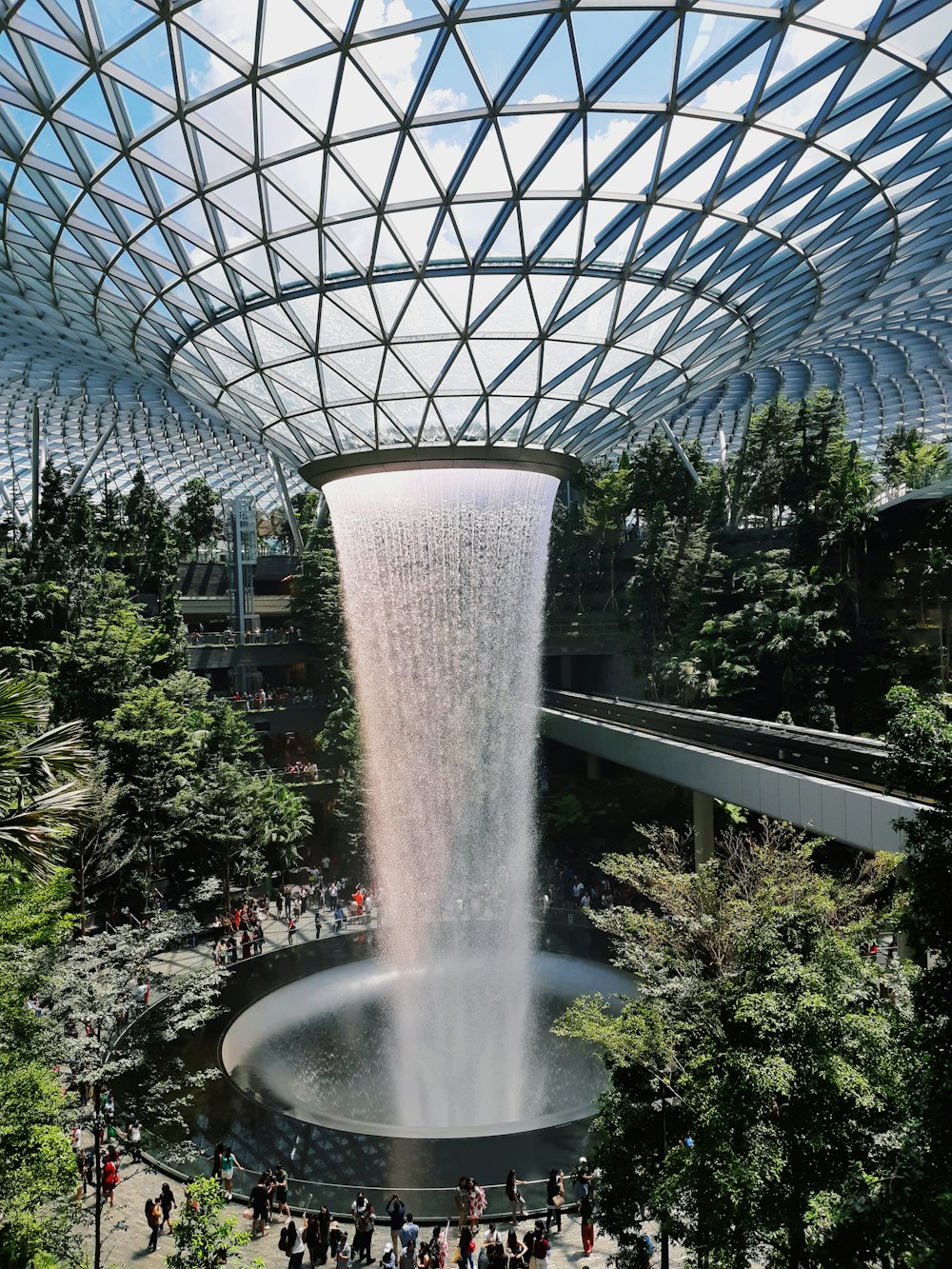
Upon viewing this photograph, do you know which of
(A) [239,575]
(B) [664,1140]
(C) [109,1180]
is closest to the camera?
(B) [664,1140]

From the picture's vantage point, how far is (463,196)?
73.6 ft

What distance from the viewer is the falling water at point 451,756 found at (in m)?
26.4

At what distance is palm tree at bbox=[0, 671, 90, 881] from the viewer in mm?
10719

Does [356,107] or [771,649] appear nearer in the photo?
[356,107]

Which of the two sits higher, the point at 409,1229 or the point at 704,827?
the point at 704,827

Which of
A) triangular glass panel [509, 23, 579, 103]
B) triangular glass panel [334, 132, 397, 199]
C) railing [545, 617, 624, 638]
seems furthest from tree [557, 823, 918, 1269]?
railing [545, 617, 624, 638]

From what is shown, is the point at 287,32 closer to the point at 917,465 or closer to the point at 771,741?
the point at 771,741

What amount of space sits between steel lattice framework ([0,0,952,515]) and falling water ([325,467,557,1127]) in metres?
3.54

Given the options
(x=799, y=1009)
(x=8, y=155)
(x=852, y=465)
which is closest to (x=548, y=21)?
(x=8, y=155)

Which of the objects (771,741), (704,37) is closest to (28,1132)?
(771,741)

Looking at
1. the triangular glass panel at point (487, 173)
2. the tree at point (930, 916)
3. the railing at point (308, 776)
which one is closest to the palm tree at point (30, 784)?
the tree at point (930, 916)

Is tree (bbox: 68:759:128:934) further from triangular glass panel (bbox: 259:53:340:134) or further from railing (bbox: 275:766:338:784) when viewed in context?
railing (bbox: 275:766:338:784)

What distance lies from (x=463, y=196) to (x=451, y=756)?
90.7ft

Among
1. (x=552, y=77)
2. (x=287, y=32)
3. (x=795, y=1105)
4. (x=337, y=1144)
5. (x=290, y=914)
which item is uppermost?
(x=287, y=32)
